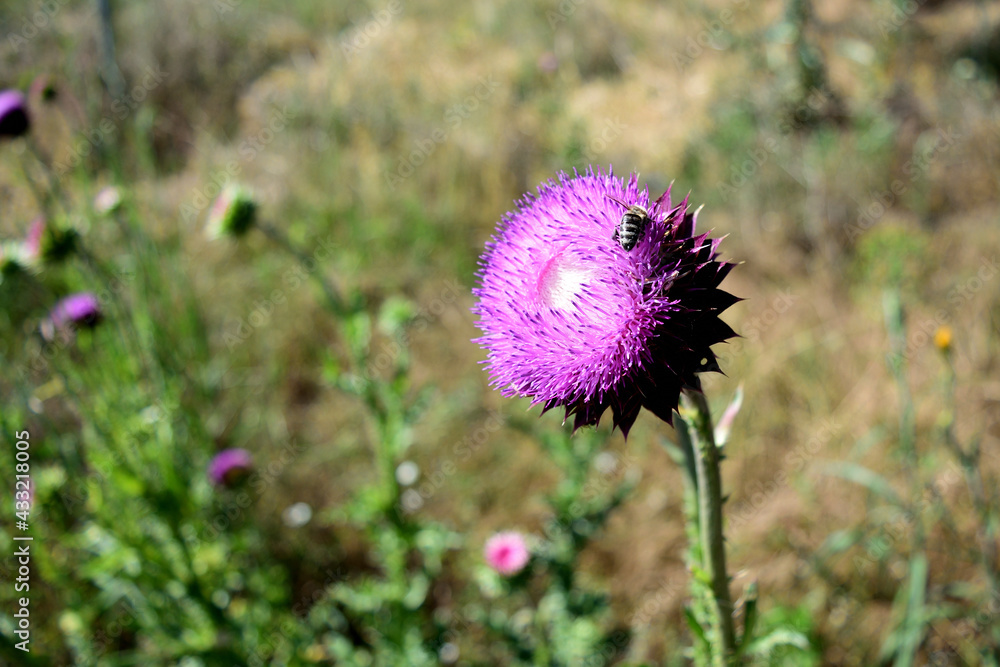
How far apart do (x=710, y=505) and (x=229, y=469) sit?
8.42 feet

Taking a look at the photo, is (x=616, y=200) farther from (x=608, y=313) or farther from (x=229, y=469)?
(x=229, y=469)

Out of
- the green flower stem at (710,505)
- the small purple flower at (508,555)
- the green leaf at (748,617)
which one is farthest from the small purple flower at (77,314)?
the green leaf at (748,617)

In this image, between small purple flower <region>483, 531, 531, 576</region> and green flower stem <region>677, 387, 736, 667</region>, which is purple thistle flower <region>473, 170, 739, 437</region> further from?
small purple flower <region>483, 531, 531, 576</region>

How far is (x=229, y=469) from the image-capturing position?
3400 millimetres

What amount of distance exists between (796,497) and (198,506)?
10.2 ft

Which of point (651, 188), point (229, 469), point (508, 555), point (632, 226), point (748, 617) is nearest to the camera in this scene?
point (632, 226)

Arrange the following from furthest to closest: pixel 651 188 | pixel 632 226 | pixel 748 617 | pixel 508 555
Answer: pixel 651 188 → pixel 508 555 → pixel 748 617 → pixel 632 226

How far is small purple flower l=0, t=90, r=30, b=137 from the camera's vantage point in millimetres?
3416

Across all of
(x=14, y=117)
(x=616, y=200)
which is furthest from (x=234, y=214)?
(x=616, y=200)

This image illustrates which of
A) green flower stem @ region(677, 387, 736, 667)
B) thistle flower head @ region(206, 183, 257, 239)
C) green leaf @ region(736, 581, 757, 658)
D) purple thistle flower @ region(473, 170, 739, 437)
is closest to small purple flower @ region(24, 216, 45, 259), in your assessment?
thistle flower head @ region(206, 183, 257, 239)

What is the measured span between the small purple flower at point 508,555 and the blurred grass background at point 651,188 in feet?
2.17

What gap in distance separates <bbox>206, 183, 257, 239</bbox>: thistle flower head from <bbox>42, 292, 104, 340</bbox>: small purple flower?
705mm

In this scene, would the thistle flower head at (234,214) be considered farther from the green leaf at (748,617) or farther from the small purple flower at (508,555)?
the green leaf at (748,617)

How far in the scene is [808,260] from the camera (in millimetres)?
5316
